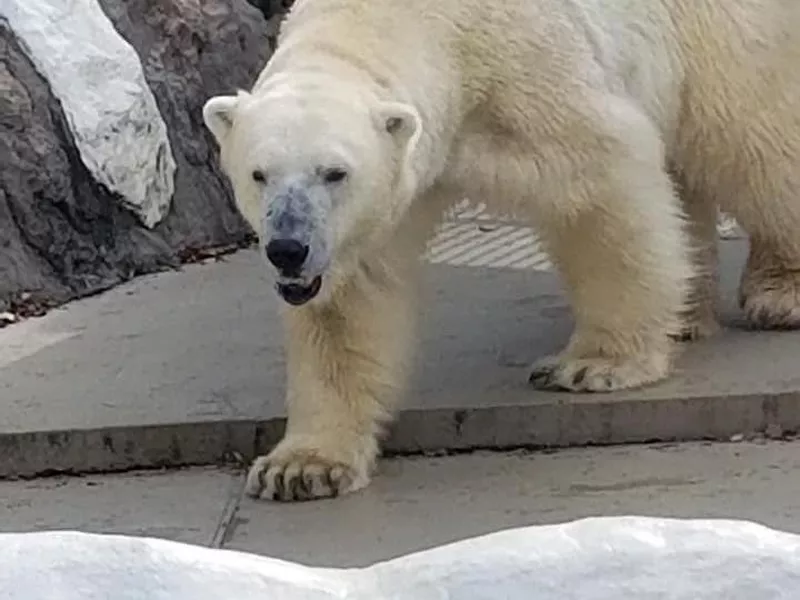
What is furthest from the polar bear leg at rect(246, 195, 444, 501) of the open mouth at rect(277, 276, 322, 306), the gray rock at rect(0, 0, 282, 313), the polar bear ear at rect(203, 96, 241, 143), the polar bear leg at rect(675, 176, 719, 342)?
the gray rock at rect(0, 0, 282, 313)

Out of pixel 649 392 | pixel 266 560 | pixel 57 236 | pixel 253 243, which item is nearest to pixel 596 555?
pixel 266 560

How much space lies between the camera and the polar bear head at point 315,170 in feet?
10.5

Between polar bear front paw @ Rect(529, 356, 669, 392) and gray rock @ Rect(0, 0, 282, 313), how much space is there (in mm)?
1711

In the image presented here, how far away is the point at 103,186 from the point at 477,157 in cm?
216

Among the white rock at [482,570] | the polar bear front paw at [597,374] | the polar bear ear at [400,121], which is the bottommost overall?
the polar bear front paw at [597,374]

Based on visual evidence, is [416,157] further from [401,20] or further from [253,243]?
[253,243]

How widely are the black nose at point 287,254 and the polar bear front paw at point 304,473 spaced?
489mm

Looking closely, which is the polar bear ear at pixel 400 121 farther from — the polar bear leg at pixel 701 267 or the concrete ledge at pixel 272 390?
the polar bear leg at pixel 701 267

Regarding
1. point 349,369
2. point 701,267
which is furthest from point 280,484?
point 701,267

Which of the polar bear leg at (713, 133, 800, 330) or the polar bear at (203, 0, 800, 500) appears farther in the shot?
the polar bear leg at (713, 133, 800, 330)

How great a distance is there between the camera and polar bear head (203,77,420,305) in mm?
3207

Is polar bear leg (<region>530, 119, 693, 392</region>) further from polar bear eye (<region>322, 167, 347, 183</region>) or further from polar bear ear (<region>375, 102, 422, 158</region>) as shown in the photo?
polar bear eye (<region>322, 167, 347, 183</region>)

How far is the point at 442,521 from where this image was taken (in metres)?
3.36

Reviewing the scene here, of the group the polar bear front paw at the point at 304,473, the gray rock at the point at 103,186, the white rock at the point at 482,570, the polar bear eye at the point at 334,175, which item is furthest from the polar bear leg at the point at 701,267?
the white rock at the point at 482,570
